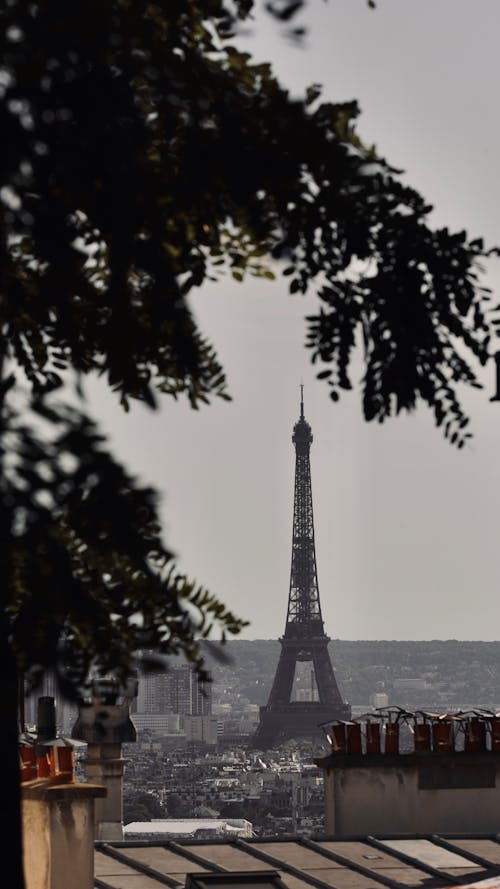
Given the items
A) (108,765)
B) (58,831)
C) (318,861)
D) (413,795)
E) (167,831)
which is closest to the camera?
(58,831)

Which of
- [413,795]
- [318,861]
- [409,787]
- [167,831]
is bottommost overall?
[167,831]

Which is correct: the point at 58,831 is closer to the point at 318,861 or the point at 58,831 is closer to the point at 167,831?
the point at 318,861

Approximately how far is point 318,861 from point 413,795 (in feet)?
11.6

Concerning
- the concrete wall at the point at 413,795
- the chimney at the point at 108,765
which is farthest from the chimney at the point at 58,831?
the concrete wall at the point at 413,795

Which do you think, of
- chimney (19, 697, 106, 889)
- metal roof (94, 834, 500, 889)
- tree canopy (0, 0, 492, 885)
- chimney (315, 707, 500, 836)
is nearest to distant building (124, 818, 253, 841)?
chimney (315, 707, 500, 836)

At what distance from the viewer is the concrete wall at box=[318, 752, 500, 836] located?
31172 mm

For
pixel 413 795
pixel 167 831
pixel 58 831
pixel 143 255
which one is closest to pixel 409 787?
pixel 413 795

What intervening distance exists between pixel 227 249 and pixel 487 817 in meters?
21.2

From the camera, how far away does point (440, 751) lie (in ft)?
103

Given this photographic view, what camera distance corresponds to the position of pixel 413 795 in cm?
3133

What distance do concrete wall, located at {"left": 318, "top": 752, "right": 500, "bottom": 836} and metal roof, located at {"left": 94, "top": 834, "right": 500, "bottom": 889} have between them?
87 centimetres

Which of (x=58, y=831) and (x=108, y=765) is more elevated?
(x=108, y=765)

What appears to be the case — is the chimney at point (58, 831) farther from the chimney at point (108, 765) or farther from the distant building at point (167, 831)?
the distant building at point (167, 831)

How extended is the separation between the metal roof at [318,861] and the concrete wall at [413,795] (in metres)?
0.87
